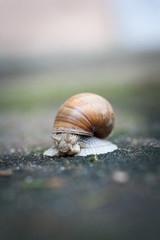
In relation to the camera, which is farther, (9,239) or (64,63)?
(64,63)

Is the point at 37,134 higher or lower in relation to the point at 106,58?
lower

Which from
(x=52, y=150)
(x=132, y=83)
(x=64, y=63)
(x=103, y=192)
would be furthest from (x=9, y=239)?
(x=64, y=63)

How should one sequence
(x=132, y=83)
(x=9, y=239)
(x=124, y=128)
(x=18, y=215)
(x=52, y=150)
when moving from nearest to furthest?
(x=9, y=239)
(x=18, y=215)
(x=52, y=150)
(x=124, y=128)
(x=132, y=83)

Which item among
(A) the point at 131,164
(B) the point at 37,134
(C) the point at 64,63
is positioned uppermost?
(C) the point at 64,63

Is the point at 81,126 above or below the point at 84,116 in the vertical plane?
below

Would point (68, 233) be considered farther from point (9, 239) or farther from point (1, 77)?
point (1, 77)
